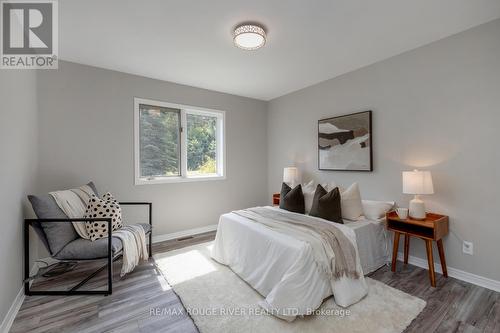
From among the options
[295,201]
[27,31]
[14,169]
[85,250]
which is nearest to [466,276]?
[295,201]

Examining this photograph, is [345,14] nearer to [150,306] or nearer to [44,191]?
[150,306]

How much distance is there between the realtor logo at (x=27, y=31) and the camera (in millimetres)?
1907

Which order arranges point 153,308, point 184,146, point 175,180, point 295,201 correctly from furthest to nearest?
point 184,146 → point 175,180 → point 295,201 → point 153,308

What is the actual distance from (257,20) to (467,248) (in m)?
3.10

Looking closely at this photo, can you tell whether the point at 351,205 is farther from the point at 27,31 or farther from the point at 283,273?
the point at 27,31

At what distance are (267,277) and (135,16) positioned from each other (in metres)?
2.66

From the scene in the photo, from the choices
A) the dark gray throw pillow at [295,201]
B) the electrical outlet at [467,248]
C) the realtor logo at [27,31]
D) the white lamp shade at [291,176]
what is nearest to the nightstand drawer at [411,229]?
the electrical outlet at [467,248]

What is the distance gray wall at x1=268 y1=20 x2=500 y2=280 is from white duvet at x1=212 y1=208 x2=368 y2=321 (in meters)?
1.15

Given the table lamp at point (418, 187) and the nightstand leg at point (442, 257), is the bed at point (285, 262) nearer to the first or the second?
the table lamp at point (418, 187)

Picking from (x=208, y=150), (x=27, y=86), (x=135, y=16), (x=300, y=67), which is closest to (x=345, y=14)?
(x=300, y=67)

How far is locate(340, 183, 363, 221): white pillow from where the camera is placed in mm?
2742

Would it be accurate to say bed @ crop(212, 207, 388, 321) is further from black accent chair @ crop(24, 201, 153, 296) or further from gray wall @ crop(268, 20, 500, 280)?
black accent chair @ crop(24, 201, 153, 296)

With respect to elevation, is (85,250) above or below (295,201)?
below

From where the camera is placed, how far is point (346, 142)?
333 centimetres
